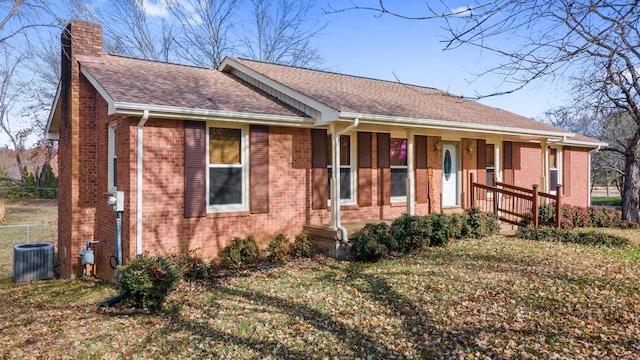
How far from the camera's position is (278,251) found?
9203 mm

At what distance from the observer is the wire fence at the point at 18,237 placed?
12983 mm

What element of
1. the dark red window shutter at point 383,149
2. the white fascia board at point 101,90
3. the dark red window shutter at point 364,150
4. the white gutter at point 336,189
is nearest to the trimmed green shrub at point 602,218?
the dark red window shutter at point 383,149

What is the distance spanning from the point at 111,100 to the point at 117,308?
3.42 m

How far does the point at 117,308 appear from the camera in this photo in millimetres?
6566

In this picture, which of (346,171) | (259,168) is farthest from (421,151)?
(259,168)

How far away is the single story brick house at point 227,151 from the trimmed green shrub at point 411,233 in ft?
3.85

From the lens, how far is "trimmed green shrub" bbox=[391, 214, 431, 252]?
939cm

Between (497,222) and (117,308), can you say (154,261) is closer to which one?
(117,308)

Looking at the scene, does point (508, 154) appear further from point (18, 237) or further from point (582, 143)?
point (18, 237)

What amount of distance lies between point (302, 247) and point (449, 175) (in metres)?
5.69

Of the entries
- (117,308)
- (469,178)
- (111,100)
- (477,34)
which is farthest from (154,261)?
(469,178)

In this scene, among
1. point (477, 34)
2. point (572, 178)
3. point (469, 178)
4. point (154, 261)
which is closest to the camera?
point (477, 34)

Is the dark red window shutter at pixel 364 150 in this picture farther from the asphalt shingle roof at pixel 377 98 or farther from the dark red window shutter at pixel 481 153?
the dark red window shutter at pixel 481 153

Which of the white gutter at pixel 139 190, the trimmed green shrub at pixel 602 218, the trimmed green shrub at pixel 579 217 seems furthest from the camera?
the trimmed green shrub at pixel 602 218
